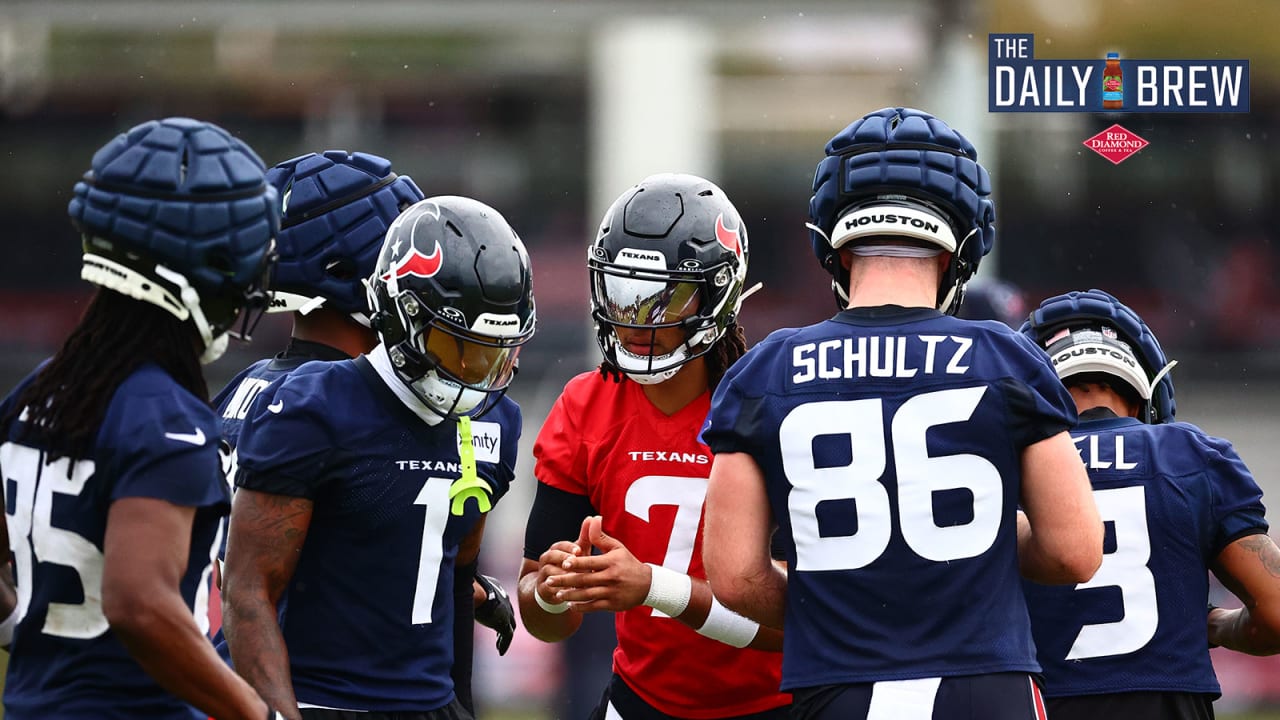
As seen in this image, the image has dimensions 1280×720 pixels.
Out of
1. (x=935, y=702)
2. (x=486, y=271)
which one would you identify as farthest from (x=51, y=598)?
(x=935, y=702)

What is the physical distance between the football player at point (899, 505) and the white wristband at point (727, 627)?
42 cm

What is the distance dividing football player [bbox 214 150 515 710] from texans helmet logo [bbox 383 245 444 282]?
1.90 feet

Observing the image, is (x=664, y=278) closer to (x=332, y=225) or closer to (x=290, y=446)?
(x=332, y=225)

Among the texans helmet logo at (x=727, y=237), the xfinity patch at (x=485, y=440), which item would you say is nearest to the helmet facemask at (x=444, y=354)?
the xfinity patch at (x=485, y=440)

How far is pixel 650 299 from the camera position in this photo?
396cm

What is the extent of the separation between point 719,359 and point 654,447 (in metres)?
0.31

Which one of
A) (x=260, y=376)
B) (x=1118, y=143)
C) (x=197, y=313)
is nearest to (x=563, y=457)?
(x=260, y=376)

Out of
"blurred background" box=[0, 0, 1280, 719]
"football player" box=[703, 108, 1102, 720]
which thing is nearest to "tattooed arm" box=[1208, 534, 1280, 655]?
"football player" box=[703, 108, 1102, 720]

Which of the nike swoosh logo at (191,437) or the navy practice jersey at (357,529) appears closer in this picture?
the nike swoosh logo at (191,437)

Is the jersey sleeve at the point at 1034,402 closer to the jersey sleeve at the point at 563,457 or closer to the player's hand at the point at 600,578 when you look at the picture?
the player's hand at the point at 600,578

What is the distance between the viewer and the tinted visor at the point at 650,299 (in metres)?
3.96

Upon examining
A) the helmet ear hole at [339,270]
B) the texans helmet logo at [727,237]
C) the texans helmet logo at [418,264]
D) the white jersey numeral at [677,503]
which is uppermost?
the texans helmet logo at [727,237]

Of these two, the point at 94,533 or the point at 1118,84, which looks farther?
the point at 1118,84

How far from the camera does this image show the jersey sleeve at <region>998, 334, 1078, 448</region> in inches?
124
